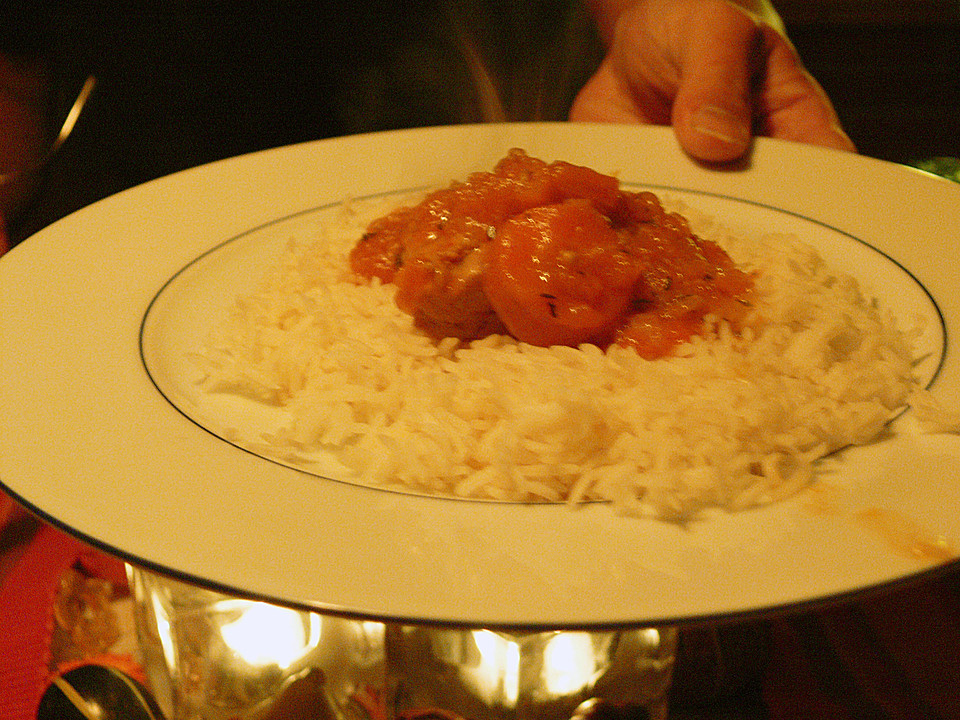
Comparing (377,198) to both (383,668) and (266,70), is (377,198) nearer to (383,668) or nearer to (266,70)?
(383,668)

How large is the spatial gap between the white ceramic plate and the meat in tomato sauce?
53 cm

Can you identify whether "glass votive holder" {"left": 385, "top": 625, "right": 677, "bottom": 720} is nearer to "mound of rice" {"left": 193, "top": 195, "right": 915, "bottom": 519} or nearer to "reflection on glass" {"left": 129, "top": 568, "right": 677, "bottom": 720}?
"reflection on glass" {"left": 129, "top": 568, "right": 677, "bottom": 720}

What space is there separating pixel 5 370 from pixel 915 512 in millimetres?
1725

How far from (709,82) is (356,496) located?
2.31 metres

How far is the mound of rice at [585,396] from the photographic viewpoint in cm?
147

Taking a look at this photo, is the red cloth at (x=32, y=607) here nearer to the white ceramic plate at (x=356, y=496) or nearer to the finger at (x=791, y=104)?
the white ceramic plate at (x=356, y=496)

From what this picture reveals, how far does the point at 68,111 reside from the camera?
176 inches

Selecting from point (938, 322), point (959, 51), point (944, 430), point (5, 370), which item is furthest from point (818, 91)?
point (959, 51)

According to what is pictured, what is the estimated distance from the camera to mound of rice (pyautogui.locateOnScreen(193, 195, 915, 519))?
1.47 metres

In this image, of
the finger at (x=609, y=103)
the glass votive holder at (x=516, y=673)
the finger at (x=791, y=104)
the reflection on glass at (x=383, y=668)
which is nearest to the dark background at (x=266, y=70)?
the finger at (x=609, y=103)

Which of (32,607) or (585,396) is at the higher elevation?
(585,396)

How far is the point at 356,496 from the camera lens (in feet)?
4.55

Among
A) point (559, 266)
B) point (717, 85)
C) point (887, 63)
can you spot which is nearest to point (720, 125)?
point (717, 85)

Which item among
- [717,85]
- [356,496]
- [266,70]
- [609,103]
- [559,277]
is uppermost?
[717,85]
